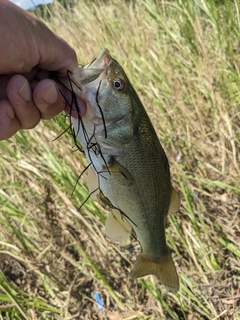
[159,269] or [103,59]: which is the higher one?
[103,59]

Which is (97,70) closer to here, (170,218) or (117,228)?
(117,228)

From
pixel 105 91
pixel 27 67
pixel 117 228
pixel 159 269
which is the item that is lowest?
pixel 159 269

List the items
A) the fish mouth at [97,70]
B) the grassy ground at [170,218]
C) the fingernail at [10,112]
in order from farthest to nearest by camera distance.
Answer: the grassy ground at [170,218] < the fingernail at [10,112] < the fish mouth at [97,70]

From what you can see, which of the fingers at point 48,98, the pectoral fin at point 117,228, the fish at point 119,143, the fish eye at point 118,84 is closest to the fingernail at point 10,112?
the fingers at point 48,98

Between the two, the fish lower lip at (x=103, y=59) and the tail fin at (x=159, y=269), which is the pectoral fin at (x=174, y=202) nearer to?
the tail fin at (x=159, y=269)

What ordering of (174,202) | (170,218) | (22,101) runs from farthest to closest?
(170,218) < (174,202) < (22,101)

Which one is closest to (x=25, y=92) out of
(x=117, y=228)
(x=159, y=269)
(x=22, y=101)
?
(x=22, y=101)
